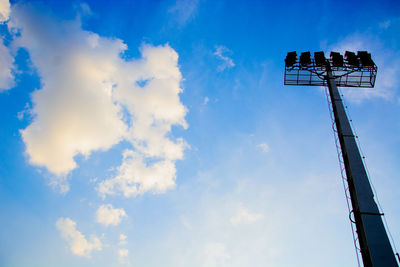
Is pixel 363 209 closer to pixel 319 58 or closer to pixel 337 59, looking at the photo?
pixel 319 58

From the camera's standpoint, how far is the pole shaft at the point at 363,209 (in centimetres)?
796

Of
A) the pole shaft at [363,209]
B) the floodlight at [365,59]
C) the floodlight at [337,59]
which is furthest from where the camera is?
the floodlight at [337,59]

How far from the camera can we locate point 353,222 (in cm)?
956

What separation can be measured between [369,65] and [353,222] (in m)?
12.6

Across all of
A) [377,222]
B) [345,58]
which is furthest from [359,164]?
[345,58]

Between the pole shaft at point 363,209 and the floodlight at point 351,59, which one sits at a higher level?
the floodlight at point 351,59

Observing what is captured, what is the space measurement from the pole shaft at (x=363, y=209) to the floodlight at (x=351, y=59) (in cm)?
627

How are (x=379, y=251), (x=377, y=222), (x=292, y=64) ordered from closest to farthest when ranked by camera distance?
(x=379, y=251) → (x=377, y=222) → (x=292, y=64)

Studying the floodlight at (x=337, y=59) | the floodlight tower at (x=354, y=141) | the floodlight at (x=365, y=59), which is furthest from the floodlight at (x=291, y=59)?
the floodlight at (x=365, y=59)

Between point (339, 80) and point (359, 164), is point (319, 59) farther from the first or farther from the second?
point (359, 164)

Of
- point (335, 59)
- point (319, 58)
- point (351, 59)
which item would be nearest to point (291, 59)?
point (319, 58)

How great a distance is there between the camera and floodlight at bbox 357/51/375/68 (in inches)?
615

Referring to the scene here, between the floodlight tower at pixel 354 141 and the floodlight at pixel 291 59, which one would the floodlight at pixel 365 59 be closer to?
the floodlight tower at pixel 354 141

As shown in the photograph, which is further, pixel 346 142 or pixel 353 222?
pixel 346 142
